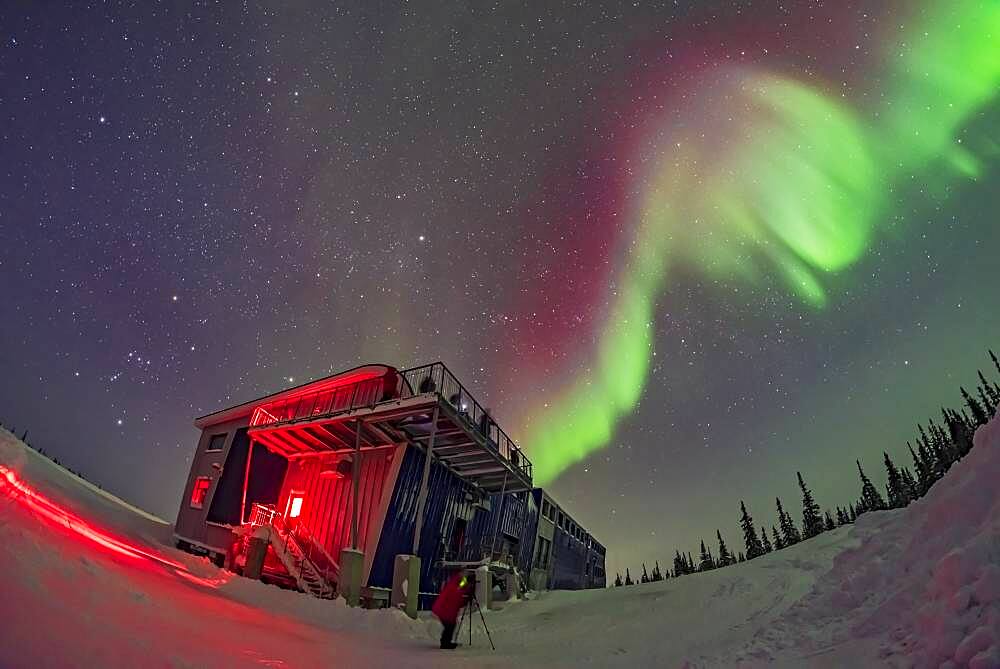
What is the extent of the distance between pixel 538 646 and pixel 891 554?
647 centimetres

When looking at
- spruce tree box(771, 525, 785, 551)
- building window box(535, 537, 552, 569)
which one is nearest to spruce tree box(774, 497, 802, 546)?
spruce tree box(771, 525, 785, 551)

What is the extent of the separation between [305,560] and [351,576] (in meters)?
3.88

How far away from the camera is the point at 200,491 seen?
24.4 meters

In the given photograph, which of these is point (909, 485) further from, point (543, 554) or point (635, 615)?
point (635, 615)

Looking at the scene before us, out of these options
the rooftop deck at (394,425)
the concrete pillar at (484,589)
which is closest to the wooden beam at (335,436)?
the rooftop deck at (394,425)

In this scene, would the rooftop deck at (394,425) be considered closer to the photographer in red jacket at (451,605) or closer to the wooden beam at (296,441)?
the wooden beam at (296,441)

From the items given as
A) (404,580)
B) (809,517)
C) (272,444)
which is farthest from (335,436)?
(809,517)

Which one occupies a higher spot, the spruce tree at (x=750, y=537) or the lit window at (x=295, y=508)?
the spruce tree at (x=750, y=537)

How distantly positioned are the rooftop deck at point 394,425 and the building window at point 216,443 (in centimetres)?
304

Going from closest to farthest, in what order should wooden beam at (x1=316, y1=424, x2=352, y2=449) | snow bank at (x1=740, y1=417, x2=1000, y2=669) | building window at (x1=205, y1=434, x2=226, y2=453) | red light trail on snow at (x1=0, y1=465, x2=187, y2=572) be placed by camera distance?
snow bank at (x1=740, y1=417, x2=1000, y2=669), red light trail on snow at (x1=0, y1=465, x2=187, y2=572), wooden beam at (x1=316, y1=424, x2=352, y2=449), building window at (x1=205, y1=434, x2=226, y2=453)

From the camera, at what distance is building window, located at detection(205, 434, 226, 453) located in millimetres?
24828

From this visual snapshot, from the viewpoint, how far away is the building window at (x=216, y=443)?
2483cm

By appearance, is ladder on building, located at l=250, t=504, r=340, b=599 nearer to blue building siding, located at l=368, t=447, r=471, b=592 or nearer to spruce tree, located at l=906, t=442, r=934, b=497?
blue building siding, located at l=368, t=447, r=471, b=592

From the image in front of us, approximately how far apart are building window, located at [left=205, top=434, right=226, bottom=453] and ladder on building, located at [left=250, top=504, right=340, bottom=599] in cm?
745
